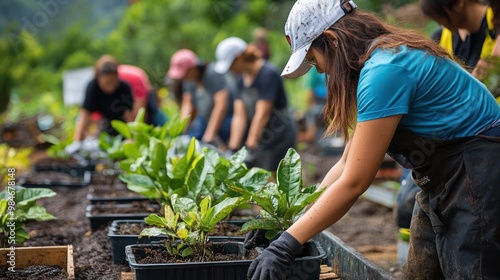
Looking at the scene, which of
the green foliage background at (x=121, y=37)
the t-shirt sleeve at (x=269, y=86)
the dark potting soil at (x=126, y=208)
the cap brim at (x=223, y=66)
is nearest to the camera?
the dark potting soil at (x=126, y=208)

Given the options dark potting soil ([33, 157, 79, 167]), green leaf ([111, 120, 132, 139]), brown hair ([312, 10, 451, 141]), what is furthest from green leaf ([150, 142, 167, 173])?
dark potting soil ([33, 157, 79, 167])

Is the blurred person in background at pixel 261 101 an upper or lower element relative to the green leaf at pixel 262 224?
upper

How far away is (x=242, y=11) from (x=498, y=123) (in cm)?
1709

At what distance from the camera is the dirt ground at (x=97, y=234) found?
3.23 m

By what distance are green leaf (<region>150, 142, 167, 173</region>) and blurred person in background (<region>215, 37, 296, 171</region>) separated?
112 inches

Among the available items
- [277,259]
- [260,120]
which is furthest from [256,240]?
[260,120]

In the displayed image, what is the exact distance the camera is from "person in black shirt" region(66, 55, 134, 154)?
23.9 feet

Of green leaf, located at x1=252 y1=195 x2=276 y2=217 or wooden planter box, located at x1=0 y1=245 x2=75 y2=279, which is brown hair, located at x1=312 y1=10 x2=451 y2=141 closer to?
green leaf, located at x1=252 y1=195 x2=276 y2=217

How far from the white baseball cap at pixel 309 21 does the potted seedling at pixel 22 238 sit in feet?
4.24

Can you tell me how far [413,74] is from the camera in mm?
2246

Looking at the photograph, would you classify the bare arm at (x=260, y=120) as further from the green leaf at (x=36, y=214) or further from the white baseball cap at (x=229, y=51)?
the green leaf at (x=36, y=214)

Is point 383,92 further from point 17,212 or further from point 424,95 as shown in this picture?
point 17,212

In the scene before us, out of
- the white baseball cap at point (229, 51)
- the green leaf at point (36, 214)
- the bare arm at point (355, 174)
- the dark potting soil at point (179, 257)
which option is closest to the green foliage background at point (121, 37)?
the white baseball cap at point (229, 51)

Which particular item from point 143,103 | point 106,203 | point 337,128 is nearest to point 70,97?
point 143,103
